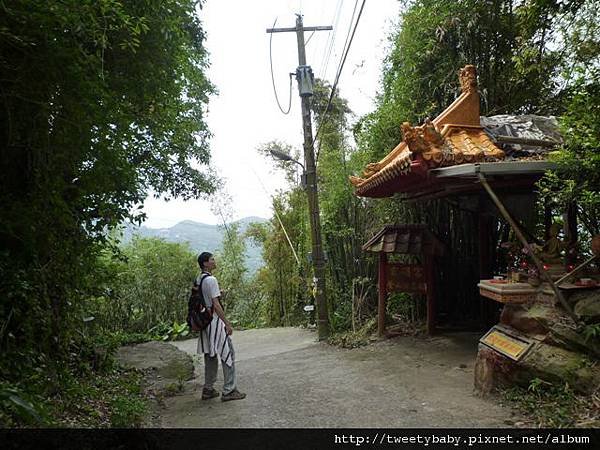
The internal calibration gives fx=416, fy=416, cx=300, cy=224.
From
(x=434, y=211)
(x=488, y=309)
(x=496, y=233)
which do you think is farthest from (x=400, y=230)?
(x=488, y=309)

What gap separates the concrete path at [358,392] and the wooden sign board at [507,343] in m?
0.39

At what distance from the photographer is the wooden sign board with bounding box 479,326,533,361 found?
3.17 m

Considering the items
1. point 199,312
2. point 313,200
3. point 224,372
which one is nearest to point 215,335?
point 199,312

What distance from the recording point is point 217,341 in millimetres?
3826

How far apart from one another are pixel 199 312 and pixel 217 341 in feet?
1.04

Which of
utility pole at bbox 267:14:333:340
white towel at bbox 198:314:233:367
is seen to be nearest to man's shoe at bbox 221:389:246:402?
white towel at bbox 198:314:233:367

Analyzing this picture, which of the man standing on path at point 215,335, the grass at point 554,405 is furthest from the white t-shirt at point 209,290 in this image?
the grass at point 554,405

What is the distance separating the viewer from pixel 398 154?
520 centimetres

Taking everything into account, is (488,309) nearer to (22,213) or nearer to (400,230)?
(400,230)

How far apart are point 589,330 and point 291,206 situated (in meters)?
7.63

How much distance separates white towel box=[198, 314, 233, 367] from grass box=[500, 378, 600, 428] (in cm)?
232

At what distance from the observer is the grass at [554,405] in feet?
8.52

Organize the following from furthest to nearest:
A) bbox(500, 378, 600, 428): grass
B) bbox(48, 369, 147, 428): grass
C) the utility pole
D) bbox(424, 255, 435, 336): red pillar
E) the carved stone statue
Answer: the utility pole < bbox(424, 255, 435, 336): red pillar < the carved stone statue < bbox(48, 369, 147, 428): grass < bbox(500, 378, 600, 428): grass

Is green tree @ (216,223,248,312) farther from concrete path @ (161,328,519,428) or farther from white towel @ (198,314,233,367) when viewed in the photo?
white towel @ (198,314,233,367)
